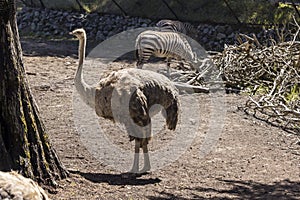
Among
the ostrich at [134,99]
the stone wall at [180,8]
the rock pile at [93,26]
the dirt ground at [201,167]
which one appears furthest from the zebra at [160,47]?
the ostrich at [134,99]

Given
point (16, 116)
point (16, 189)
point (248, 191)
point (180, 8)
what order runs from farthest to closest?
point (180, 8)
point (248, 191)
point (16, 116)
point (16, 189)

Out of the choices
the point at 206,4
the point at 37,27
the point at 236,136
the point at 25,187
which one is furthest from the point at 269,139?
the point at 37,27

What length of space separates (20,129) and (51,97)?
4443 millimetres

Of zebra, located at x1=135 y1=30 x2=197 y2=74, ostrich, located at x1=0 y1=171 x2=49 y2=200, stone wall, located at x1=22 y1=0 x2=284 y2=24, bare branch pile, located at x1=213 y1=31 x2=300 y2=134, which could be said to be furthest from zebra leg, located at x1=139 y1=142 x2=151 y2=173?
stone wall, located at x1=22 y1=0 x2=284 y2=24

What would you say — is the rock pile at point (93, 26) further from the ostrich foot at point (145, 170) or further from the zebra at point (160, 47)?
the ostrich foot at point (145, 170)

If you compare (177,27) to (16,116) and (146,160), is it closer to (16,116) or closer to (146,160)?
(146,160)

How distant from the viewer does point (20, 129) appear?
567 centimetres

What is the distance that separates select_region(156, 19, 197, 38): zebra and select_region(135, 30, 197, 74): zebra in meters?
2.19

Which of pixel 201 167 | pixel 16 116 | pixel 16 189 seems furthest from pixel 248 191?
pixel 16 189

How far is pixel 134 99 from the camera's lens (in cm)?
632

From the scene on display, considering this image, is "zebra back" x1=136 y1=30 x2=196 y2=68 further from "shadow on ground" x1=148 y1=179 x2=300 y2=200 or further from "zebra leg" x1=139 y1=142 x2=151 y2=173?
"shadow on ground" x1=148 y1=179 x2=300 y2=200

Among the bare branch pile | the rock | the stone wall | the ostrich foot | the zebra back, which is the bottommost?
the ostrich foot

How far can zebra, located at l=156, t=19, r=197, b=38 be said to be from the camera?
52.3ft

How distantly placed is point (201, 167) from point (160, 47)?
22.7 ft
